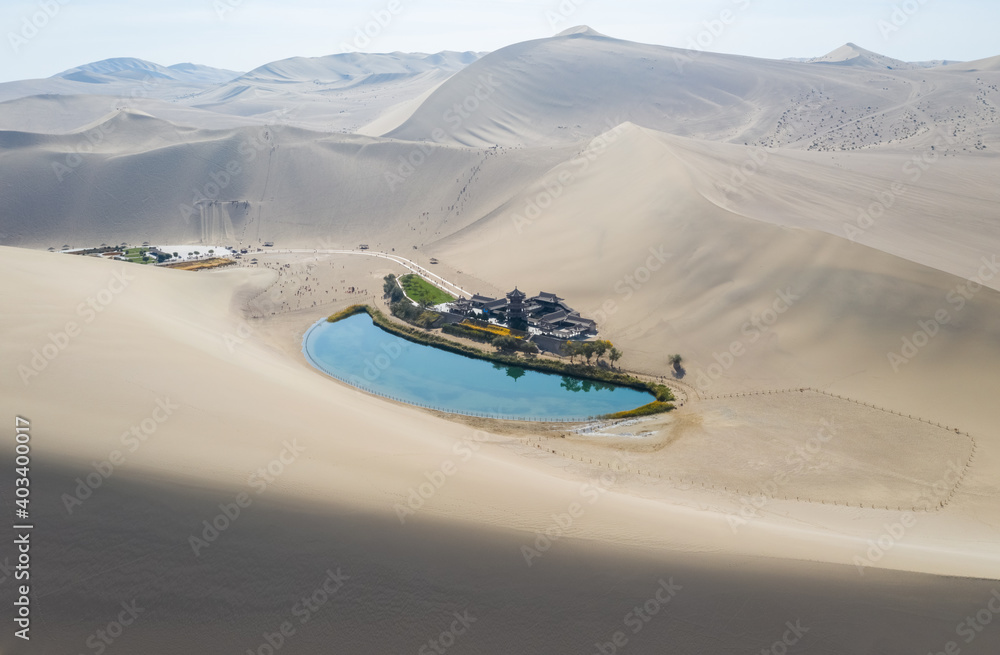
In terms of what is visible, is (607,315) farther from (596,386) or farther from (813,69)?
(813,69)

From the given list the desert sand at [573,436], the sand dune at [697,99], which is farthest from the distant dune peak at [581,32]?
the desert sand at [573,436]

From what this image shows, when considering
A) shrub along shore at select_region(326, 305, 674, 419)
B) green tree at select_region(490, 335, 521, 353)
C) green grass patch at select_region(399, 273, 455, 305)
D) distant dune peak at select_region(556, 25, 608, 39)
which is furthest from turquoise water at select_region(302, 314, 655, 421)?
distant dune peak at select_region(556, 25, 608, 39)

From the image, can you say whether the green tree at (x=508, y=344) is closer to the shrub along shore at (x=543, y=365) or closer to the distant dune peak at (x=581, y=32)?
the shrub along shore at (x=543, y=365)

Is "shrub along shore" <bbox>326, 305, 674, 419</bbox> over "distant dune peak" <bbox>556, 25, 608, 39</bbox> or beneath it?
beneath

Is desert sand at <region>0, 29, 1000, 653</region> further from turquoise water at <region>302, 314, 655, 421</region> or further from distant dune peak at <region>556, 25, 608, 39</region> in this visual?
distant dune peak at <region>556, 25, 608, 39</region>

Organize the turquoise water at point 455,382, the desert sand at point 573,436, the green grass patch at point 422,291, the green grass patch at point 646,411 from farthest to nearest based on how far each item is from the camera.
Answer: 1. the green grass patch at point 422,291
2. the turquoise water at point 455,382
3. the green grass patch at point 646,411
4. the desert sand at point 573,436

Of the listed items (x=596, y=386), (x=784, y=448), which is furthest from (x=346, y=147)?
(x=784, y=448)
